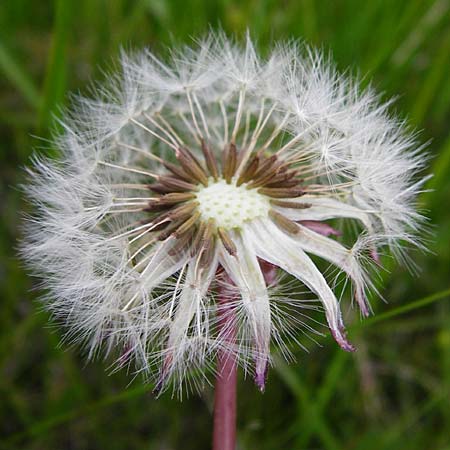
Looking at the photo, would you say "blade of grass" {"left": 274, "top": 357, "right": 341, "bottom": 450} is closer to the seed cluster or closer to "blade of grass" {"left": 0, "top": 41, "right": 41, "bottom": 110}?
the seed cluster

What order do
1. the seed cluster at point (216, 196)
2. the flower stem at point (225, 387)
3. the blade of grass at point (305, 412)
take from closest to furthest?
the flower stem at point (225, 387), the seed cluster at point (216, 196), the blade of grass at point (305, 412)

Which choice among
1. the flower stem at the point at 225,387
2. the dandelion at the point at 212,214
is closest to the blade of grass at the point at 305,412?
the dandelion at the point at 212,214

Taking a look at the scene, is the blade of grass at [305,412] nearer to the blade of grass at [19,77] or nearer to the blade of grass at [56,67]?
the blade of grass at [56,67]

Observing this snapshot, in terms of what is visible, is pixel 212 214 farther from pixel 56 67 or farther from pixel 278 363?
pixel 56 67

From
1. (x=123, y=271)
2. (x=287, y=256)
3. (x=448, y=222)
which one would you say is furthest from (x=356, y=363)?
(x=123, y=271)

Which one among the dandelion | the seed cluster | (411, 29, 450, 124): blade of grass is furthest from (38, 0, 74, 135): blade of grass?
(411, 29, 450, 124): blade of grass

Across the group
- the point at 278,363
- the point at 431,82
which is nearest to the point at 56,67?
the point at 278,363

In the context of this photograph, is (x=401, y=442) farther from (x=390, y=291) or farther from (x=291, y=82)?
(x=291, y=82)
